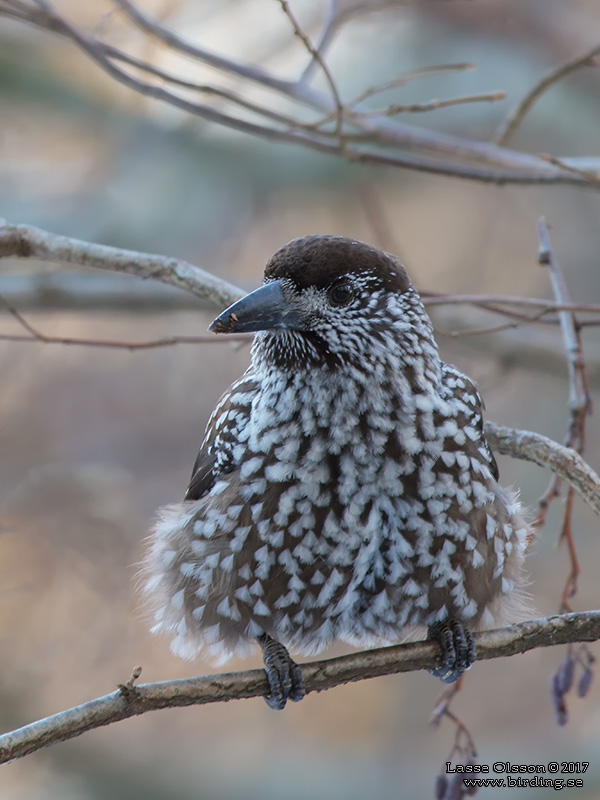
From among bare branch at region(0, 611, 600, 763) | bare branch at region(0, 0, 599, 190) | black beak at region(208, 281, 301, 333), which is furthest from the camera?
bare branch at region(0, 0, 599, 190)

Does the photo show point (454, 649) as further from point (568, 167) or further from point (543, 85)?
point (543, 85)

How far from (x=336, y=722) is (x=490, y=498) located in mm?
5606

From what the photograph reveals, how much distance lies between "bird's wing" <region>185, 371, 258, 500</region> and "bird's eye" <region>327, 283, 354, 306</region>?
0.50 meters

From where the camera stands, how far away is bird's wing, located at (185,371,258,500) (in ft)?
12.0

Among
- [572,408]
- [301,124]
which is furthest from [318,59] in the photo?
[572,408]

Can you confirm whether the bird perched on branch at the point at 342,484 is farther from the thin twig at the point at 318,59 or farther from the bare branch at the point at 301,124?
the bare branch at the point at 301,124

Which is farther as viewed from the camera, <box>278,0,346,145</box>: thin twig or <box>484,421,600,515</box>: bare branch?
<box>278,0,346,145</box>: thin twig

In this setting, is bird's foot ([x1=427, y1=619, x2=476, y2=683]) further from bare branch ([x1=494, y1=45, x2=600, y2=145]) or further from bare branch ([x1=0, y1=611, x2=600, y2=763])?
bare branch ([x1=494, y1=45, x2=600, y2=145])

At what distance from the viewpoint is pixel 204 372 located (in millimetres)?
9117

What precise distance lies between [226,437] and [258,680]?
887 millimetres

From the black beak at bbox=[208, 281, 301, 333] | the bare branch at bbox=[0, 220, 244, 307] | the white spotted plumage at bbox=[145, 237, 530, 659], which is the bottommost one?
the white spotted plumage at bbox=[145, 237, 530, 659]

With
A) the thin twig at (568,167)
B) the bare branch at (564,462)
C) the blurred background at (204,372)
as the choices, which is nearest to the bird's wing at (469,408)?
the bare branch at (564,462)

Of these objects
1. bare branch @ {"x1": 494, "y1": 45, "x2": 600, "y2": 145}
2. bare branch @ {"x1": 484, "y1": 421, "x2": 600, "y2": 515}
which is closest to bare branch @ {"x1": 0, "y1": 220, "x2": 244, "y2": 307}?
bare branch @ {"x1": 484, "y1": 421, "x2": 600, "y2": 515}

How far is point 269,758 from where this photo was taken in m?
8.05
